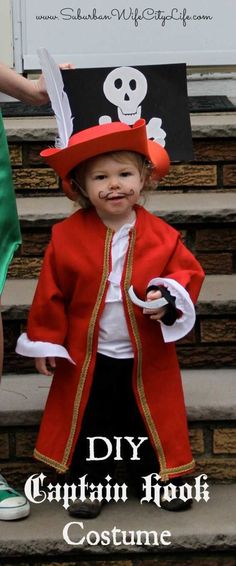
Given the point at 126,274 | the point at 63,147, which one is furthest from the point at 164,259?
the point at 63,147

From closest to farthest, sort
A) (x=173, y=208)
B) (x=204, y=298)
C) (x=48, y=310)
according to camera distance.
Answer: (x=48, y=310) < (x=204, y=298) < (x=173, y=208)

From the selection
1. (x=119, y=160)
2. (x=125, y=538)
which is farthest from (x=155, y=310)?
(x=125, y=538)

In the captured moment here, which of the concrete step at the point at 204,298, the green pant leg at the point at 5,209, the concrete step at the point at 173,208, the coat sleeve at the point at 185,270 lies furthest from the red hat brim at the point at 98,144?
the concrete step at the point at 173,208

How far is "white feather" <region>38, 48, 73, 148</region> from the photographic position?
276 centimetres

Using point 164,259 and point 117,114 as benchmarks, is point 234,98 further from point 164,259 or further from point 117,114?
point 164,259

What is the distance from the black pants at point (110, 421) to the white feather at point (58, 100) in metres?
0.59

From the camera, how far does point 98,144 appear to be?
8.63ft

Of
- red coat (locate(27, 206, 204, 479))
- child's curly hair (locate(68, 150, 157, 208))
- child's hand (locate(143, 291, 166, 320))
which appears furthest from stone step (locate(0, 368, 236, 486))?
child's curly hair (locate(68, 150, 157, 208))

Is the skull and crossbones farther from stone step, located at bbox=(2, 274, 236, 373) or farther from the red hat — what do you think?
stone step, located at bbox=(2, 274, 236, 373)

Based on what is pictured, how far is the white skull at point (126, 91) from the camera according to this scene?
2918mm

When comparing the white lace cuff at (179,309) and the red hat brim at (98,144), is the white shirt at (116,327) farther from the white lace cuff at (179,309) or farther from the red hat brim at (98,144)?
the red hat brim at (98,144)

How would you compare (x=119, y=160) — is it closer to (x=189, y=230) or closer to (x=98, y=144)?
(x=98, y=144)

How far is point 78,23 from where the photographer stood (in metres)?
4.53

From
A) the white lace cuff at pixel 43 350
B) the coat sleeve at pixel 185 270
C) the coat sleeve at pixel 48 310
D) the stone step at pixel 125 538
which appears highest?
the coat sleeve at pixel 185 270
